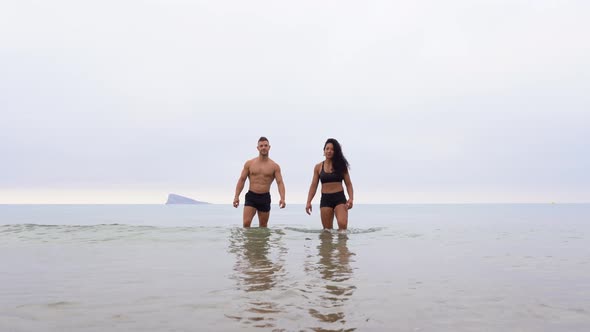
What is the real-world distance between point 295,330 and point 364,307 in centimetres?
99

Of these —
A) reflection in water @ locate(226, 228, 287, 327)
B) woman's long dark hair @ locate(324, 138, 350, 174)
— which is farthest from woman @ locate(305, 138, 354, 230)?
reflection in water @ locate(226, 228, 287, 327)

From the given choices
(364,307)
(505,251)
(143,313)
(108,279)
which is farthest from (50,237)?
(505,251)

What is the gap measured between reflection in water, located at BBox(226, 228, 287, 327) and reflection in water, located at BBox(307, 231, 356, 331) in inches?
15.2

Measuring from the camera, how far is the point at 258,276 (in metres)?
5.42

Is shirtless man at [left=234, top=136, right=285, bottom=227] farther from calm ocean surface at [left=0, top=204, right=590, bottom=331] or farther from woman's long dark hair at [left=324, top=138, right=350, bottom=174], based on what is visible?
calm ocean surface at [left=0, top=204, right=590, bottom=331]

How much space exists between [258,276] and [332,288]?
1126mm

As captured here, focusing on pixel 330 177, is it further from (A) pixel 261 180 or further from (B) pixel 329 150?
(A) pixel 261 180

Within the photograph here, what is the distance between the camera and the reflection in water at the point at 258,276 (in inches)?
140

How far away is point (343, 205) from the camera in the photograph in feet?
37.9

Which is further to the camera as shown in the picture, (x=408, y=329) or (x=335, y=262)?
(x=335, y=262)

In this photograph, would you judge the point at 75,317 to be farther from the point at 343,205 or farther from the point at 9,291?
the point at 343,205

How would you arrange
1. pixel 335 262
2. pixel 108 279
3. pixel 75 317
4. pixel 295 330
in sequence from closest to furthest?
pixel 295 330 → pixel 75 317 → pixel 108 279 → pixel 335 262

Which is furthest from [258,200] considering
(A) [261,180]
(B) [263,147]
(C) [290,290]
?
(C) [290,290]

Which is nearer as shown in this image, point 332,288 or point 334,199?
point 332,288
